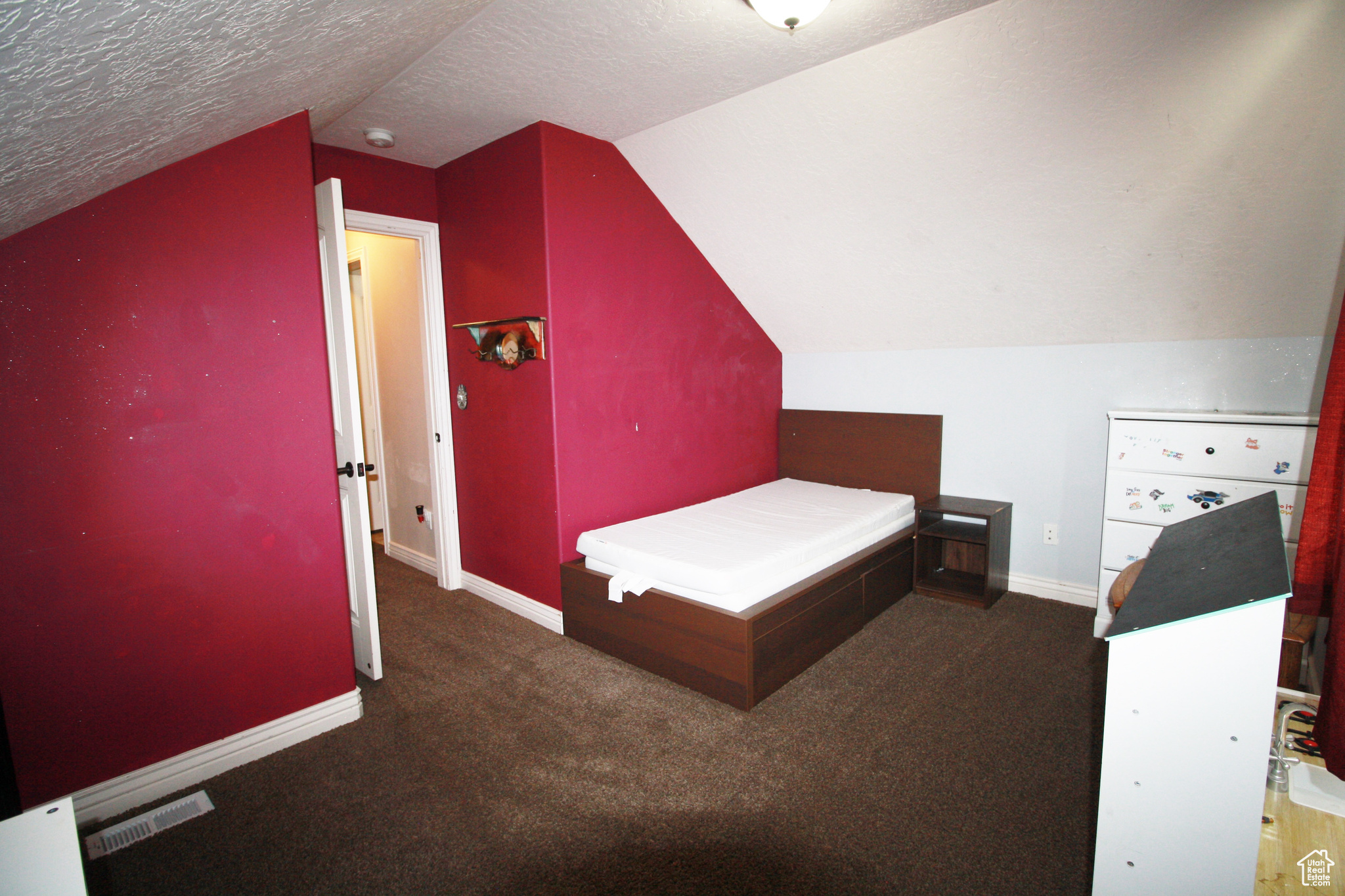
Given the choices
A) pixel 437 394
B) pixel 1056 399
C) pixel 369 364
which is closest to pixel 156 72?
pixel 437 394

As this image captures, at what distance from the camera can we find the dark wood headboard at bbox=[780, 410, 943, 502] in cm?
374

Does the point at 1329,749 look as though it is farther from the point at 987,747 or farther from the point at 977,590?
the point at 977,590

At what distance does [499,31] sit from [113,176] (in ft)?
3.89

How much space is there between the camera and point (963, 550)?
365 centimetres

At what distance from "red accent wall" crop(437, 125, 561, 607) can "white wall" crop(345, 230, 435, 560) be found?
1.11 feet

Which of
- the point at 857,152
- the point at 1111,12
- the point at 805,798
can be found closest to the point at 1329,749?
the point at 805,798

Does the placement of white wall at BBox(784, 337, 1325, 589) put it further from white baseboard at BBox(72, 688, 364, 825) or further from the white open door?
white baseboard at BBox(72, 688, 364, 825)

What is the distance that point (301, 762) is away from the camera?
83.0 inches

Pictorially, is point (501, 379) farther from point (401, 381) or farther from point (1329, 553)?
point (1329, 553)

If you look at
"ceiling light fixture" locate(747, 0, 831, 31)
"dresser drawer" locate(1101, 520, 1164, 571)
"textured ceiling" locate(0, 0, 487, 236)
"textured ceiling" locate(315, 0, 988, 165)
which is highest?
"textured ceiling" locate(315, 0, 988, 165)

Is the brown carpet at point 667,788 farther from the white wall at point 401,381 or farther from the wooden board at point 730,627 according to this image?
the white wall at point 401,381

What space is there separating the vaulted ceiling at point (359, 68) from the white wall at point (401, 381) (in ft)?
2.67

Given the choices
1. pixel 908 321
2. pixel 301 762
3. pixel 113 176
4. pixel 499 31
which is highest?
pixel 499 31

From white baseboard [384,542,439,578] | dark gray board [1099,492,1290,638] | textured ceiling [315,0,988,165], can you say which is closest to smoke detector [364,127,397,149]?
textured ceiling [315,0,988,165]
